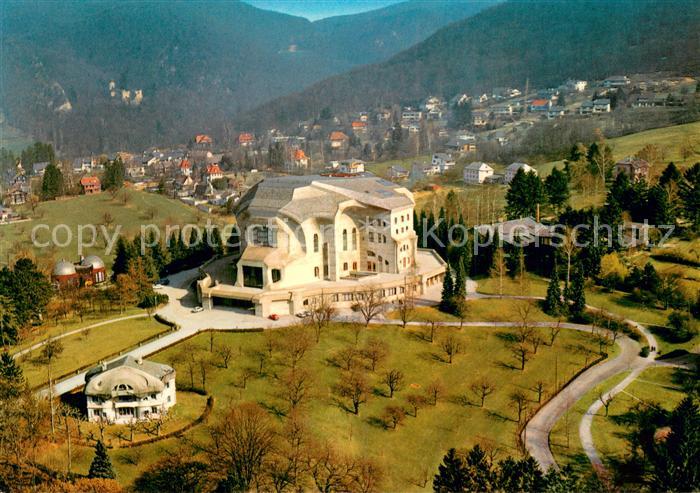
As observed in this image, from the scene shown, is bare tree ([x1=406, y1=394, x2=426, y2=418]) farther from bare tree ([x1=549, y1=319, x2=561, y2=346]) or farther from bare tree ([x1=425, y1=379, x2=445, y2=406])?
bare tree ([x1=549, y1=319, x2=561, y2=346])

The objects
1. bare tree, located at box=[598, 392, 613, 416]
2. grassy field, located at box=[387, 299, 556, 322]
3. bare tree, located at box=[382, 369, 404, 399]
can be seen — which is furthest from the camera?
grassy field, located at box=[387, 299, 556, 322]

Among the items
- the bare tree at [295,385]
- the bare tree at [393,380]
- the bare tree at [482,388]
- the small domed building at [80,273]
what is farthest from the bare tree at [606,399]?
the small domed building at [80,273]

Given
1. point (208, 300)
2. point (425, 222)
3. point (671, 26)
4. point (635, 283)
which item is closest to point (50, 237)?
point (208, 300)

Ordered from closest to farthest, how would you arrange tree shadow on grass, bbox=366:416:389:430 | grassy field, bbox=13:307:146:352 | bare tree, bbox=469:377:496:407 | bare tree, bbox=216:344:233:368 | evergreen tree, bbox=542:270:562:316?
1. tree shadow on grass, bbox=366:416:389:430
2. bare tree, bbox=469:377:496:407
3. bare tree, bbox=216:344:233:368
4. grassy field, bbox=13:307:146:352
5. evergreen tree, bbox=542:270:562:316

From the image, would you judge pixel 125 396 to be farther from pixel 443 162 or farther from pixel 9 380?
pixel 443 162

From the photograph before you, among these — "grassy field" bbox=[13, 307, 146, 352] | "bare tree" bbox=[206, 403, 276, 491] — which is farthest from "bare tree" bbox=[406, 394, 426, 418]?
"grassy field" bbox=[13, 307, 146, 352]
